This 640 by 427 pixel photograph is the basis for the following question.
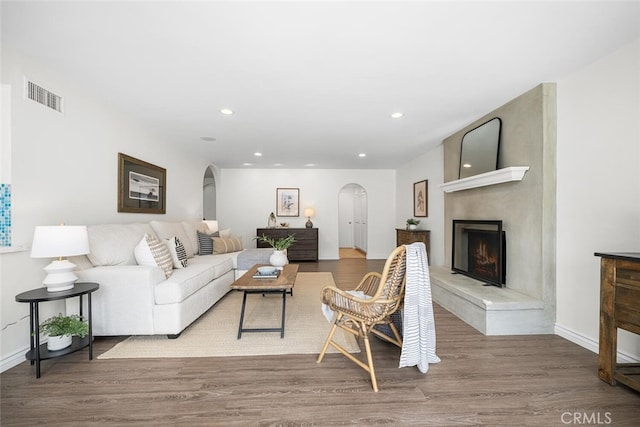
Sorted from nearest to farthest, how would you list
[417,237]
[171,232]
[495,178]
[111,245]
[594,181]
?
[594,181] < [111,245] < [495,178] < [171,232] < [417,237]

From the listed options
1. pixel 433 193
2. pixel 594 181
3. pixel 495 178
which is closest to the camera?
pixel 594 181

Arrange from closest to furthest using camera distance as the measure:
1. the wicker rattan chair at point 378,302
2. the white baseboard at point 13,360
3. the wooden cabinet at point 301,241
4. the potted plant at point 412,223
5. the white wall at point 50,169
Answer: the wicker rattan chair at point 378,302
the white baseboard at point 13,360
the white wall at point 50,169
the potted plant at point 412,223
the wooden cabinet at point 301,241

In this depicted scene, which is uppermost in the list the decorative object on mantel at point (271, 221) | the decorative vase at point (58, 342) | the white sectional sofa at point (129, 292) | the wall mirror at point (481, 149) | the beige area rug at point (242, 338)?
the wall mirror at point (481, 149)

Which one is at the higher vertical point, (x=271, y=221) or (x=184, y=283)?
(x=271, y=221)

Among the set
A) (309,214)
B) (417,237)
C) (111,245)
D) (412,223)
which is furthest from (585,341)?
(309,214)

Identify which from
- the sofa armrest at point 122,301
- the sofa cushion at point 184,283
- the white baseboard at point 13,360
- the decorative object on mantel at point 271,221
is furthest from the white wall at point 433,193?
the white baseboard at point 13,360

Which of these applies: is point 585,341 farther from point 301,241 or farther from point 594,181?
point 301,241

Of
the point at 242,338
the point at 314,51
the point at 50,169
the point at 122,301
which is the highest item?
the point at 314,51

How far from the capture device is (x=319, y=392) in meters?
1.79

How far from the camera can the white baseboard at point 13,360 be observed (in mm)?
1989

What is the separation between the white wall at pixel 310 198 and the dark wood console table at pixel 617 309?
569cm

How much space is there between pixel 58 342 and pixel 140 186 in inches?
86.0

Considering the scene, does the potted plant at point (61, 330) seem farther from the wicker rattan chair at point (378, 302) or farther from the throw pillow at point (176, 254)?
the wicker rattan chair at point (378, 302)

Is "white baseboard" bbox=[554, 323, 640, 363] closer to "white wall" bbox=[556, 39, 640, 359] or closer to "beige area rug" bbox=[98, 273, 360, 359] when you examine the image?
"white wall" bbox=[556, 39, 640, 359]
